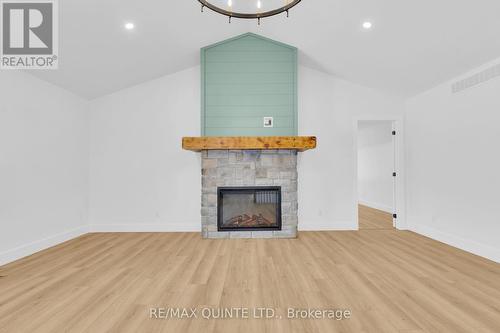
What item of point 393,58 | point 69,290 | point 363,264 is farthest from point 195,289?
point 393,58

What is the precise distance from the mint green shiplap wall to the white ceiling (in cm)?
22

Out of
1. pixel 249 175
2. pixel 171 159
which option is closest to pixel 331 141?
pixel 249 175

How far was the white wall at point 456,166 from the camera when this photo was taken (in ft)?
9.85

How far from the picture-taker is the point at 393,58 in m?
3.54

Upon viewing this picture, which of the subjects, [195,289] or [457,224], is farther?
[457,224]

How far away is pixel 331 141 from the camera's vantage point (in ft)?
15.0

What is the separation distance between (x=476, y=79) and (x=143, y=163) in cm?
530

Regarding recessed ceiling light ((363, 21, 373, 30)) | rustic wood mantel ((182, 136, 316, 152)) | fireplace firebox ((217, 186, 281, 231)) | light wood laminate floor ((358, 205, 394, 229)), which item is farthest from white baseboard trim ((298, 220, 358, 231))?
recessed ceiling light ((363, 21, 373, 30))

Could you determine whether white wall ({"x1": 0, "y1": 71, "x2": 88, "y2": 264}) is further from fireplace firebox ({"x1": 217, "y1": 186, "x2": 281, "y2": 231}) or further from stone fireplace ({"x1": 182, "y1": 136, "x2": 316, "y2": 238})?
fireplace firebox ({"x1": 217, "y1": 186, "x2": 281, "y2": 231})

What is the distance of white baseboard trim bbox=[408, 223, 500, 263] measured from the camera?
295 centimetres

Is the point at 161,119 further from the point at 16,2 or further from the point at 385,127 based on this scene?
the point at 385,127

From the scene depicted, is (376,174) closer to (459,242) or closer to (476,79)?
(459,242)

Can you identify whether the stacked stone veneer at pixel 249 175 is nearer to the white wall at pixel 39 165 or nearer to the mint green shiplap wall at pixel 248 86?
the mint green shiplap wall at pixel 248 86

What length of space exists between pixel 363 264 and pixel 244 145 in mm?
2215
